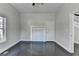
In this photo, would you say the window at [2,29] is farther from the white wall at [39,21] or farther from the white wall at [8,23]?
the white wall at [39,21]

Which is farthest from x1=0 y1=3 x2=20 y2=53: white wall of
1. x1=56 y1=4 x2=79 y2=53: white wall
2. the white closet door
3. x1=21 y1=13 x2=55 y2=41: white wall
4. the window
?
x1=56 y1=4 x2=79 y2=53: white wall

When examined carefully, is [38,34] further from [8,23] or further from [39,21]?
[8,23]

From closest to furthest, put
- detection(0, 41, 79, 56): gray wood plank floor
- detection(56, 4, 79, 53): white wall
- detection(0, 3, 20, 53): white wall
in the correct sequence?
detection(0, 41, 79, 56): gray wood plank floor < detection(56, 4, 79, 53): white wall < detection(0, 3, 20, 53): white wall

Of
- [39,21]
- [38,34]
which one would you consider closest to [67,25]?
[39,21]

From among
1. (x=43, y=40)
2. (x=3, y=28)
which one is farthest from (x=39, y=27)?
(x=3, y=28)

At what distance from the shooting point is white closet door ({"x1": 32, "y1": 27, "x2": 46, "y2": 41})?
7836 mm

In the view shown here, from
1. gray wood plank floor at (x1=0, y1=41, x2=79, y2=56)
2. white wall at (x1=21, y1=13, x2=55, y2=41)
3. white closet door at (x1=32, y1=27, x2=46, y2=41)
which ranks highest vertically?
white wall at (x1=21, y1=13, x2=55, y2=41)

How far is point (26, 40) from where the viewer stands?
7.87m

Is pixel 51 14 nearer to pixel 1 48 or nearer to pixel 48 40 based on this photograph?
pixel 48 40

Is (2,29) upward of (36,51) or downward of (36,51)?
upward

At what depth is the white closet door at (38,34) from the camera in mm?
7836

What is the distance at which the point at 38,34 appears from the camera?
788 centimetres

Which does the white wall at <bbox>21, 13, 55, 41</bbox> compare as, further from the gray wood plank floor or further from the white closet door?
the gray wood plank floor

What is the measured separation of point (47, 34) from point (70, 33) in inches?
149
